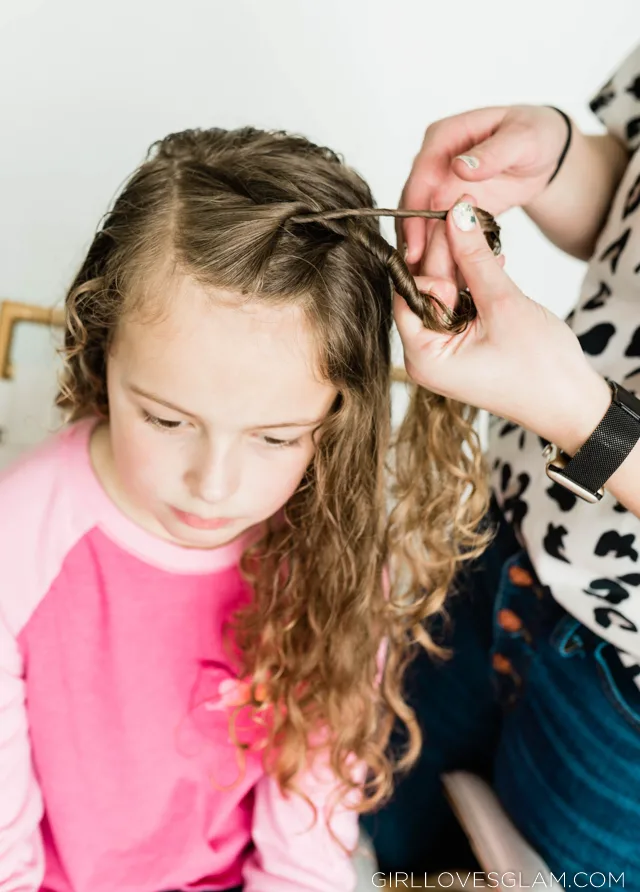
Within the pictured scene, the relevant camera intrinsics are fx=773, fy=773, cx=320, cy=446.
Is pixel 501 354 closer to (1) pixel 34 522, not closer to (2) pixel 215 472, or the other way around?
(2) pixel 215 472

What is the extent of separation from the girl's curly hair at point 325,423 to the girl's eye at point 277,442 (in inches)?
1.3

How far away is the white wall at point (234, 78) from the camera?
931 millimetres

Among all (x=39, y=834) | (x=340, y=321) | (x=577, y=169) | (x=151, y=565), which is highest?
(x=577, y=169)

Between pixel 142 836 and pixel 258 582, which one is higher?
pixel 258 582

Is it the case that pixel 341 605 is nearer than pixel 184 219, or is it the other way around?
pixel 184 219

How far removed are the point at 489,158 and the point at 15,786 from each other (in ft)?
2.54

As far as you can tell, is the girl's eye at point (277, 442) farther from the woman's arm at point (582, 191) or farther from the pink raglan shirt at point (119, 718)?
the woman's arm at point (582, 191)

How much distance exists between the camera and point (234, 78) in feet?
3.23

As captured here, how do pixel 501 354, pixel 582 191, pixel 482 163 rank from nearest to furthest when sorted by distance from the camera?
1. pixel 501 354
2. pixel 482 163
3. pixel 582 191

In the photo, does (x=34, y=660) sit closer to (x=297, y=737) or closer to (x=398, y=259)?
(x=297, y=737)

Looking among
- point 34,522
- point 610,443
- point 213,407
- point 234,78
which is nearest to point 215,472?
point 213,407

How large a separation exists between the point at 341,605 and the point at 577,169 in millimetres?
517

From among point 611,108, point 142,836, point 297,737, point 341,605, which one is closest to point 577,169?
point 611,108

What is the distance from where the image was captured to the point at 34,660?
2.60ft
